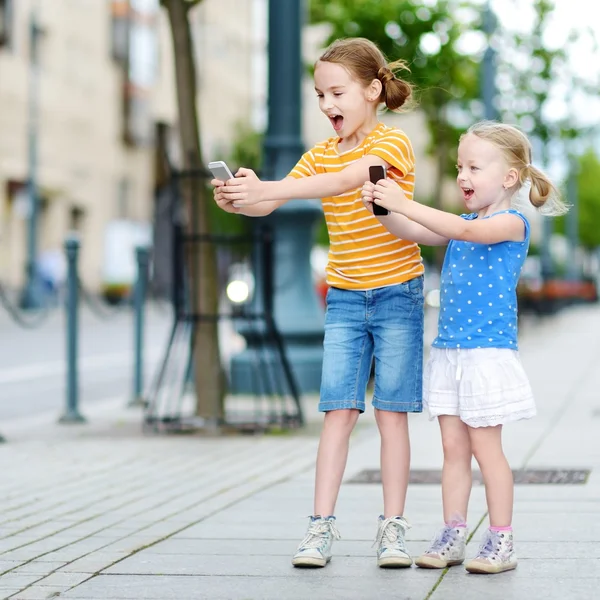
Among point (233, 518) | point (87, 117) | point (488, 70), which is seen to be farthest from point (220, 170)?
point (87, 117)

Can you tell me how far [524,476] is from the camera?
6871 millimetres

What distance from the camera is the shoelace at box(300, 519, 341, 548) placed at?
15.4ft

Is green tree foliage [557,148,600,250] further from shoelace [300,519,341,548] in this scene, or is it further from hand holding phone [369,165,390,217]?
hand holding phone [369,165,390,217]

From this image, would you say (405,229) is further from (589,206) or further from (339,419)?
(589,206)

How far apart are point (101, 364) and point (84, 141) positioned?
3158cm

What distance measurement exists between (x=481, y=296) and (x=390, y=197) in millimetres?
506

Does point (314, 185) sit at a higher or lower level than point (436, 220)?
higher

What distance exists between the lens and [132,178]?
51469mm

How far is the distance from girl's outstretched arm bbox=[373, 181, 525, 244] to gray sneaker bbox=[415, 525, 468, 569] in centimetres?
95

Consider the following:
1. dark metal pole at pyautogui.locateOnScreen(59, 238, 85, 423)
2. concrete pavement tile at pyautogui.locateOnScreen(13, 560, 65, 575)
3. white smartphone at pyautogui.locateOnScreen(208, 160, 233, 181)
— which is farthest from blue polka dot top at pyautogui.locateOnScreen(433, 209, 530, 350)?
dark metal pole at pyautogui.locateOnScreen(59, 238, 85, 423)

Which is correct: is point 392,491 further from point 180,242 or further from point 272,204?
point 180,242

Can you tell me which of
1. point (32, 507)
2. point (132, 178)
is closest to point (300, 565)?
point (32, 507)

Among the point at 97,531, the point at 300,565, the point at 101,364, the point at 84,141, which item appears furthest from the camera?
the point at 84,141

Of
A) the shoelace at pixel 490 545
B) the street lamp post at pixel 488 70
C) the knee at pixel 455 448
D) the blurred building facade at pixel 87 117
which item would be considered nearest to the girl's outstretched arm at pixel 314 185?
the knee at pixel 455 448
